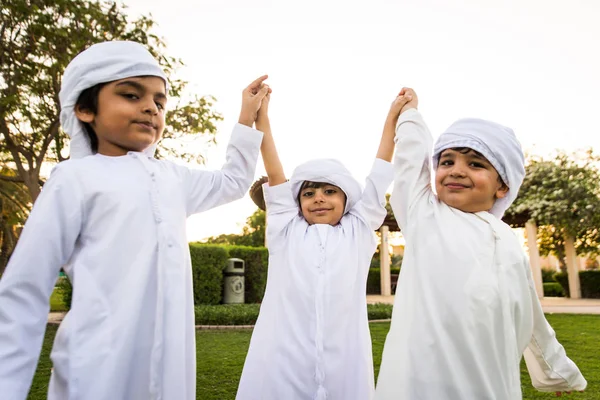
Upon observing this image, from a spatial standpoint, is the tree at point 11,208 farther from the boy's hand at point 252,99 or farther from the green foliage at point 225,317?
the boy's hand at point 252,99

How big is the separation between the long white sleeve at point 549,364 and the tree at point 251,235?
45.6 metres

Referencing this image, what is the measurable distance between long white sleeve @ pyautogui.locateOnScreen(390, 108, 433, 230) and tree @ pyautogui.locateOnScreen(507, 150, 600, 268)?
19045 millimetres

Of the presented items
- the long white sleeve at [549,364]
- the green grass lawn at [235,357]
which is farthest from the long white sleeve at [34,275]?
the green grass lawn at [235,357]

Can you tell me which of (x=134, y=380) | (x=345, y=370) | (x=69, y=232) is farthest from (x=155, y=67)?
(x=345, y=370)

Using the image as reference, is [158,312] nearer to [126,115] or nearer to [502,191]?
[126,115]

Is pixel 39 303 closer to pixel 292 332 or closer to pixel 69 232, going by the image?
pixel 69 232

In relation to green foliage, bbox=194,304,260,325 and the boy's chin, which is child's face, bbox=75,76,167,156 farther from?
green foliage, bbox=194,304,260,325

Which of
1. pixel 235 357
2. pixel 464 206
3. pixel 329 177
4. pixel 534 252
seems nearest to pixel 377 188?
pixel 329 177

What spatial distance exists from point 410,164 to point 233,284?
1226 cm

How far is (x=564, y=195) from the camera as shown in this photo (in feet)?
62.6

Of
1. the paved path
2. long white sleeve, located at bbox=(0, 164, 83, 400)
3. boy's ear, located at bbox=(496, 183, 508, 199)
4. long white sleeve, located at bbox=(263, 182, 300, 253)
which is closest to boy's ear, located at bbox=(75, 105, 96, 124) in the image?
long white sleeve, located at bbox=(0, 164, 83, 400)

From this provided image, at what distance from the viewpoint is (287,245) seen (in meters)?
2.73

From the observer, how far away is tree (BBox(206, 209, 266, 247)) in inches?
1928

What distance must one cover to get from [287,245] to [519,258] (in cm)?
120
